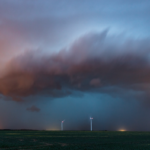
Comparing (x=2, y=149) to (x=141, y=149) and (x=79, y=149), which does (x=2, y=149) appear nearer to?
(x=79, y=149)

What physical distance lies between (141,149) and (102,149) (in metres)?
10.2

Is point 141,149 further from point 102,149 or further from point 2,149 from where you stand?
point 2,149

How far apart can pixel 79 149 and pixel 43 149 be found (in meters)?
9.36

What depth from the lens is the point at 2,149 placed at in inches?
2372

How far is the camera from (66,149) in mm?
62844

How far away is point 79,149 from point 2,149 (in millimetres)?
19572

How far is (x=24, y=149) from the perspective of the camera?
199 feet

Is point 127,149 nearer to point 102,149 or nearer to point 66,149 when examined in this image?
point 102,149

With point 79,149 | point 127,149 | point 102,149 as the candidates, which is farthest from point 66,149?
point 127,149

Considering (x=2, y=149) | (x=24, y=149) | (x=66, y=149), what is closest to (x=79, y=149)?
(x=66, y=149)

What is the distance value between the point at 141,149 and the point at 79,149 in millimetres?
16302

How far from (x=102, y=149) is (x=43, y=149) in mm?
15496

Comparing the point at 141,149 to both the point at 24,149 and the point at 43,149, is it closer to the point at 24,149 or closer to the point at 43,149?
the point at 43,149

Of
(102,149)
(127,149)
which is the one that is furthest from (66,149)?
(127,149)
